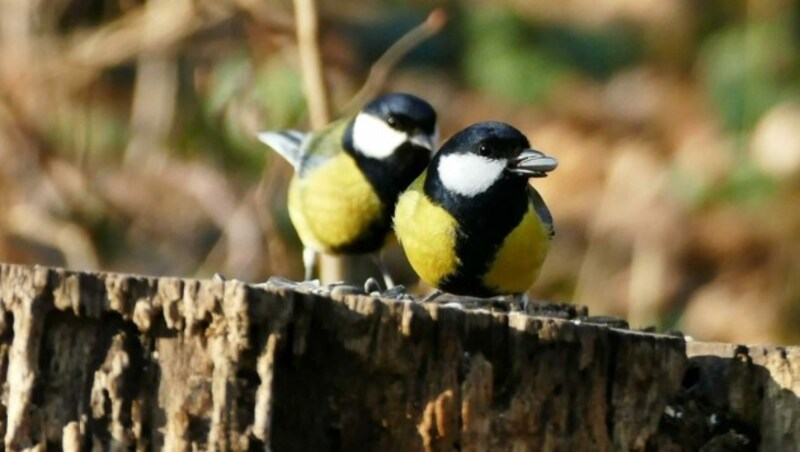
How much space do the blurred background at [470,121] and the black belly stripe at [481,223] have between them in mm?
1727

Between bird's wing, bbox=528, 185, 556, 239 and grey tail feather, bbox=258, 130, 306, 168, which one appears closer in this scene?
bird's wing, bbox=528, 185, 556, 239

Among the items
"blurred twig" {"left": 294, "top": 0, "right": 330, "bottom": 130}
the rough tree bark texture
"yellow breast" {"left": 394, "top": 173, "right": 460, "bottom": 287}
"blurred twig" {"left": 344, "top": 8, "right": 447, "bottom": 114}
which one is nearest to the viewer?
the rough tree bark texture

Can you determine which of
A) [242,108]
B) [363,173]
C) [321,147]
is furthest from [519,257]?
[242,108]

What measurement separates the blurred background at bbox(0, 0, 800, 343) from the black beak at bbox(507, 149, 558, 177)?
69.1 inches

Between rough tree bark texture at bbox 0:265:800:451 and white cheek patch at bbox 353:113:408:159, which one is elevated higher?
white cheek patch at bbox 353:113:408:159

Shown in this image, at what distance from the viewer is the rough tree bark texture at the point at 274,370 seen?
2.20 meters

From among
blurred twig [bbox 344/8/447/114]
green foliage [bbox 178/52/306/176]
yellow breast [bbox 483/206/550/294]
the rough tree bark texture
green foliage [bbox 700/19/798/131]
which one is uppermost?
green foliage [bbox 700/19/798/131]

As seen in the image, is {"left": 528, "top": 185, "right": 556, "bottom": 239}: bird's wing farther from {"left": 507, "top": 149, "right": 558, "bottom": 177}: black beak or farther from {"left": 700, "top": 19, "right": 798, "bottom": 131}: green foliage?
{"left": 700, "top": 19, "right": 798, "bottom": 131}: green foliage

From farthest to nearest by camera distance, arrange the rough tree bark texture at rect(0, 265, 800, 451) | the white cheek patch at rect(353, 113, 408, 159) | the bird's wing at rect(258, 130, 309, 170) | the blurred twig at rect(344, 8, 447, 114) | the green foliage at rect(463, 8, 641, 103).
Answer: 1. the green foliage at rect(463, 8, 641, 103)
2. the blurred twig at rect(344, 8, 447, 114)
3. the bird's wing at rect(258, 130, 309, 170)
4. the white cheek patch at rect(353, 113, 408, 159)
5. the rough tree bark texture at rect(0, 265, 800, 451)

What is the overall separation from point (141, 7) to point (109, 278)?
407cm

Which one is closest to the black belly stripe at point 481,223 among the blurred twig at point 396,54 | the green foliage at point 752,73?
the blurred twig at point 396,54

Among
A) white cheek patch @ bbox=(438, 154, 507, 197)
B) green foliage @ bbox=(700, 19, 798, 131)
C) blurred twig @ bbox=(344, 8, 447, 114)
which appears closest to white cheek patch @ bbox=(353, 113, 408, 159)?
blurred twig @ bbox=(344, 8, 447, 114)

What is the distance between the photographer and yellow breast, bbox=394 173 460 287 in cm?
317

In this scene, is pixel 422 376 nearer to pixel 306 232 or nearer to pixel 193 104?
pixel 306 232
